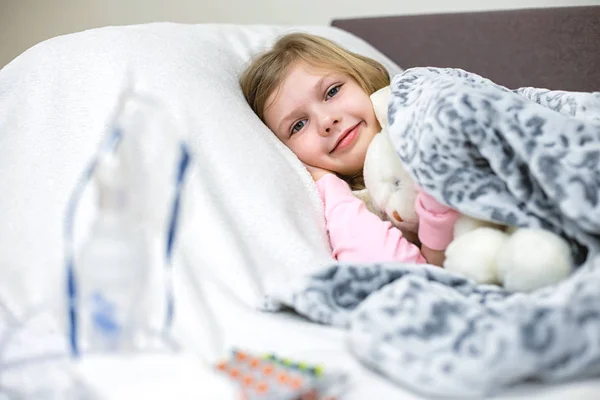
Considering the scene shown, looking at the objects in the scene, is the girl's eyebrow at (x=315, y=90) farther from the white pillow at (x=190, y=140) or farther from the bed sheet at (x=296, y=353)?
the bed sheet at (x=296, y=353)

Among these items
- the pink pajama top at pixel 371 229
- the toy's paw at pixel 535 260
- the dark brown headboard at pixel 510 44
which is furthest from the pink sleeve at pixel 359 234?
the dark brown headboard at pixel 510 44

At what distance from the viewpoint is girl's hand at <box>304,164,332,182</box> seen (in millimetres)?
1249

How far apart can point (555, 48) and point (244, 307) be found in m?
0.99

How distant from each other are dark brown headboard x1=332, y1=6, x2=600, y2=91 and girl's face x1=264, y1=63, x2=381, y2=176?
0.47 metres

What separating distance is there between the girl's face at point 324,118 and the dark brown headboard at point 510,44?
475mm

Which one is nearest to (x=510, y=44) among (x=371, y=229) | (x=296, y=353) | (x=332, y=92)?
(x=332, y=92)

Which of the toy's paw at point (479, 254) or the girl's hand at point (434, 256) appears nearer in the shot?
the toy's paw at point (479, 254)

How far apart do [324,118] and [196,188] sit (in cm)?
29

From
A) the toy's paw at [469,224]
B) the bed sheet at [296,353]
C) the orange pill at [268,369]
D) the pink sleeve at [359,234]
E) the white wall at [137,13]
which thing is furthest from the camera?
the white wall at [137,13]

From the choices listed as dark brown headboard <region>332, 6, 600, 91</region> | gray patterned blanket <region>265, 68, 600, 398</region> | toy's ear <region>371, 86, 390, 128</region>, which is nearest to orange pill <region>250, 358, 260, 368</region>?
gray patterned blanket <region>265, 68, 600, 398</region>

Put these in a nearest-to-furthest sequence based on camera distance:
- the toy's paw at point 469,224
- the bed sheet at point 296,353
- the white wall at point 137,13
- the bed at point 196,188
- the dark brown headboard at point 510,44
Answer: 1. the bed sheet at point 296,353
2. the bed at point 196,188
3. the toy's paw at point 469,224
4. the dark brown headboard at point 510,44
5. the white wall at point 137,13

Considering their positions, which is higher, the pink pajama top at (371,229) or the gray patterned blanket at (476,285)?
the gray patterned blanket at (476,285)

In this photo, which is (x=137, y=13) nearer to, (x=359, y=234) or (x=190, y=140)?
(x=190, y=140)

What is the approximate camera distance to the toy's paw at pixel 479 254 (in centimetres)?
89
